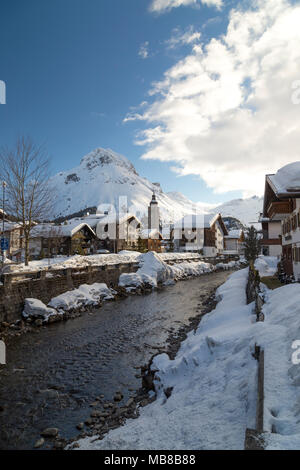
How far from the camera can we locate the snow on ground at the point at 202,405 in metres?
4.12

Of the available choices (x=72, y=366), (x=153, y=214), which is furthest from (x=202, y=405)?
(x=153, y=214)

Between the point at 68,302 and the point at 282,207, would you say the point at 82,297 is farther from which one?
the point at 282,207

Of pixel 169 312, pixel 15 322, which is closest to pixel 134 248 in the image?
pixel 169 312

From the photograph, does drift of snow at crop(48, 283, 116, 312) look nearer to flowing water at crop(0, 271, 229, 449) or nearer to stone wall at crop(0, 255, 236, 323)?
stone wall at crop(0, 255, 236, 323)

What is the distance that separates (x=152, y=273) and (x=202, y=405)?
2573 cm

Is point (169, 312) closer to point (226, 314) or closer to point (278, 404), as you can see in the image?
point (226, 314)

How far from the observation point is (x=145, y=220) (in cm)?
8938

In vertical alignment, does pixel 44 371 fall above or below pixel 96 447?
below

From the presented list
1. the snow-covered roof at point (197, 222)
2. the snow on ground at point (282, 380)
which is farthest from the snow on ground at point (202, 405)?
the snow-covered roof at point (197, 222)

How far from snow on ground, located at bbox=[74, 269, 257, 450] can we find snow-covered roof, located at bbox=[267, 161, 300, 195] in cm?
734

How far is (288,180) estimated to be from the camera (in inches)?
474

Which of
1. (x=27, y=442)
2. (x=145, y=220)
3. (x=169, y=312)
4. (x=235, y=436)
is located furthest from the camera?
(x=145, y=220)

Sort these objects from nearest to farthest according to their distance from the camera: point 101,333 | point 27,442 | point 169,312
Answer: point 27,442
point 101,333
point 169,312
